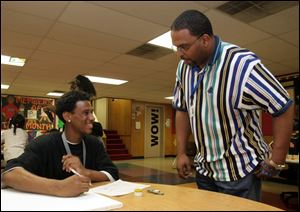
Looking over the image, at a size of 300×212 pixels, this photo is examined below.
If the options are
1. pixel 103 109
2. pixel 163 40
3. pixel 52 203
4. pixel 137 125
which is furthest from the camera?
pixel 103 109

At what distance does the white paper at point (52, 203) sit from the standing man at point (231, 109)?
20.3 inches

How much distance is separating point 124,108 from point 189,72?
1038 centimetres

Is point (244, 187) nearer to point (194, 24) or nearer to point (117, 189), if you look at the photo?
point (117, 189)

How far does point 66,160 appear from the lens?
132 cm

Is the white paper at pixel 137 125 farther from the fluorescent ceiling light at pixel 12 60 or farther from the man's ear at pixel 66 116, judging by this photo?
the man's ear at pixel 66 116

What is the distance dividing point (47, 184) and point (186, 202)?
0.53 meters

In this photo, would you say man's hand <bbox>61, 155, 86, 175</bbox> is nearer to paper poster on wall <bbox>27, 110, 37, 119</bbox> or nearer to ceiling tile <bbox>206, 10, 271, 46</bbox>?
ceiling tile <bbox>206, 10, 271, 46</bbox>

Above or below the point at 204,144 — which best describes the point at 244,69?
above

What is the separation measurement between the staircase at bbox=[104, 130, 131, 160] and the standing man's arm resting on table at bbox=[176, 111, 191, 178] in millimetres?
9223

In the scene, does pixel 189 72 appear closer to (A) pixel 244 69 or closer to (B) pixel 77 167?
(A) pixel 244 69

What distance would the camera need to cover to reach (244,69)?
1.13m

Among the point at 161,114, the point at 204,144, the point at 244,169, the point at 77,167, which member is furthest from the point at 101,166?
the point at 161,114

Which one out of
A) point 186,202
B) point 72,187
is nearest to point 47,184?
point 72,187

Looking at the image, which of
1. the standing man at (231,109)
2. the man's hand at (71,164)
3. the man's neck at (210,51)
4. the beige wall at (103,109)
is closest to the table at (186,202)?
the standing man at (231,109)
